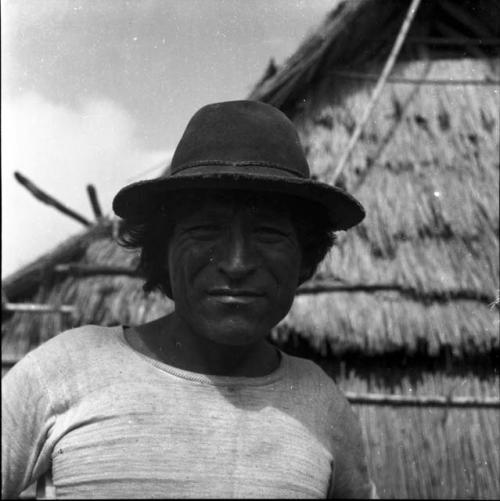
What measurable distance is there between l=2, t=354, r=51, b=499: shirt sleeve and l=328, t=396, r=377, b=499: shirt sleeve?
2.34 ft

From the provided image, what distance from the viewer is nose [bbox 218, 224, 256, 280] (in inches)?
58.7

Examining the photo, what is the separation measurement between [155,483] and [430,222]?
11.3ft

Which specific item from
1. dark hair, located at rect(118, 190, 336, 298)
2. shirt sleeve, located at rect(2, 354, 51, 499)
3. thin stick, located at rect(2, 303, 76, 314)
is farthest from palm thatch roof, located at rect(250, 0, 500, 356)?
shirt sleeve, located at rect(2, 354, 51, 499)

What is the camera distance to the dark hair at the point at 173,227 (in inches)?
64.2

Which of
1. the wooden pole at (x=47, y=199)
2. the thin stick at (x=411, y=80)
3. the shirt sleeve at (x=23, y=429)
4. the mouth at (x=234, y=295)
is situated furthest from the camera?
the thin stick at (x=411, y=80)

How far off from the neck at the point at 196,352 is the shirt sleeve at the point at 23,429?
0.99ft

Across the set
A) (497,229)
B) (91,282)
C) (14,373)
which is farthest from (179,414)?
(497,229)

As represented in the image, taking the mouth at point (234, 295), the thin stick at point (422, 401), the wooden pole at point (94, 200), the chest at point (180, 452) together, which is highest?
the mouth at point (234, 295)

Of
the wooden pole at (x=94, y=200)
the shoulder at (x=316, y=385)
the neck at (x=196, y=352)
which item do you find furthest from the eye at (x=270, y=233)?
the wooden pole at (x=94, y=200)

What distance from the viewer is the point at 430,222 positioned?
4.47m

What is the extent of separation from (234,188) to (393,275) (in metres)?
2.87

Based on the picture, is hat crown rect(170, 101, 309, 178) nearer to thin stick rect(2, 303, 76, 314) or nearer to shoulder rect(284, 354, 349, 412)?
shoulder rect(284, 354, 349, 412)

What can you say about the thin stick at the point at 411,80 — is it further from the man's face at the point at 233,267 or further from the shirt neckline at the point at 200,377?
the shirt neckline at the point at 200,377

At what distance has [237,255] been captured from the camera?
59.1 inches
